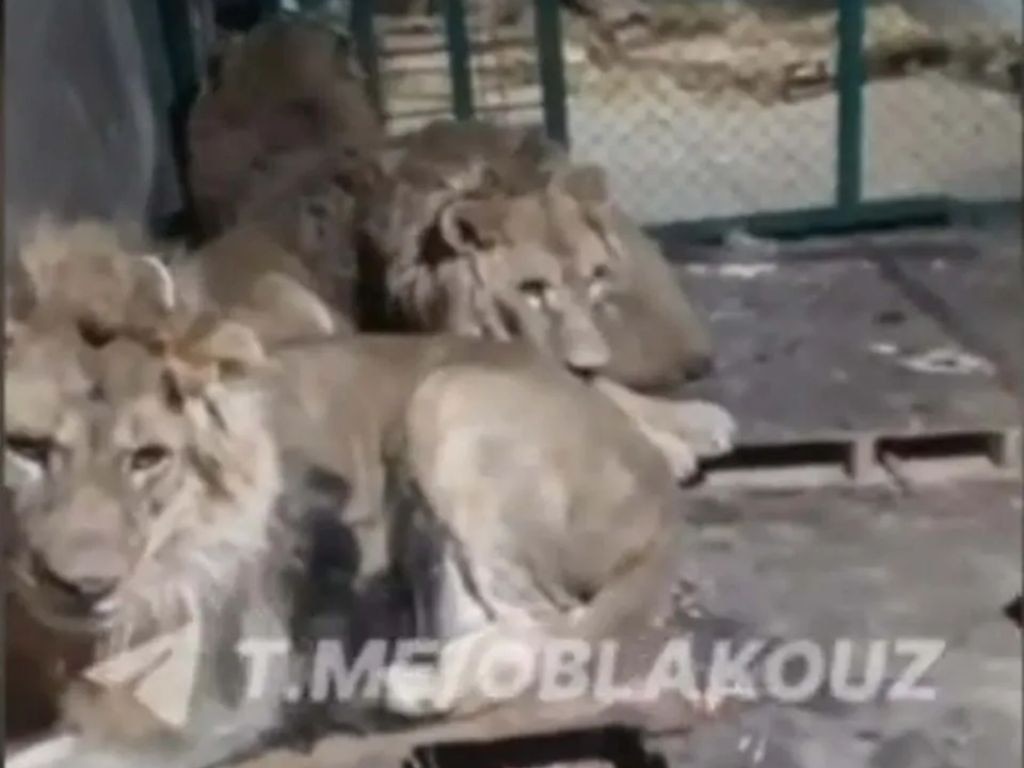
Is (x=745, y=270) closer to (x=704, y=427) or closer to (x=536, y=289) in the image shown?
(x=704, y=427)

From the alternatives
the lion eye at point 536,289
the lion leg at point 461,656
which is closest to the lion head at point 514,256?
the lion eye at point 536,289

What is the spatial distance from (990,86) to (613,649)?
403 mm

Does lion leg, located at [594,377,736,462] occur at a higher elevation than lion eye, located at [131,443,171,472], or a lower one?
lower

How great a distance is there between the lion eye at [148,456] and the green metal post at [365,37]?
0.50 meters

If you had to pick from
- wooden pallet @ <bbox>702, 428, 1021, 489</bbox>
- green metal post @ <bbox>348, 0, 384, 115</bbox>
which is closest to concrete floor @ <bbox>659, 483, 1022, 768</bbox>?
wooden pallet @ <bbox>702, 428, 1021, 489</bbox>

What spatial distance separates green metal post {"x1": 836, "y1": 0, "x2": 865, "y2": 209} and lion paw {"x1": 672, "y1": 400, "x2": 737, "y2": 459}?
0.18 m

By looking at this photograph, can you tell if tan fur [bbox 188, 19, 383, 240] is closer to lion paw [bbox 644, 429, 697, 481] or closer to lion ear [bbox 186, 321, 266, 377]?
lion paw [bbox 644, 429, 697, 481]

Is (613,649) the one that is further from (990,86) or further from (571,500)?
(990,86)

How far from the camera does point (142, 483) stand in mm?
981

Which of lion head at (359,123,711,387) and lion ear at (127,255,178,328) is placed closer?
lion ear at (127,255,178,328)

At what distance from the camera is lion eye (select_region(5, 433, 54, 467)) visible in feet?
3.08

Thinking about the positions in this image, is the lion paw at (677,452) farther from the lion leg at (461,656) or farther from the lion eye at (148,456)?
the lion eye at (148,456)

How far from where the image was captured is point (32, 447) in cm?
94

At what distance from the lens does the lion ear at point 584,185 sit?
134 cm
